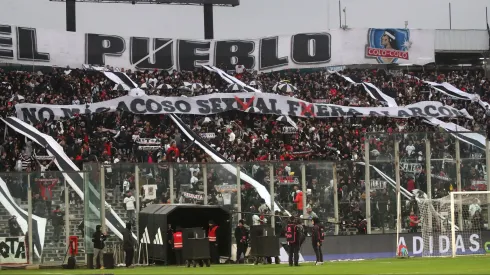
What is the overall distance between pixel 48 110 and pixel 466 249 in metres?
23.6

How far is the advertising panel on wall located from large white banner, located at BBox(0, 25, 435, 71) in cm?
2888

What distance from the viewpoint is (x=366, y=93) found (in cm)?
6612

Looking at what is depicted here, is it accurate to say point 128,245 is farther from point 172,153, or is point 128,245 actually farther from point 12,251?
point 172,153

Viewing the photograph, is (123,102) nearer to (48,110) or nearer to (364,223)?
(48,110)

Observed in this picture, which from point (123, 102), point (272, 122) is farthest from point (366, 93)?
point (123, 102)

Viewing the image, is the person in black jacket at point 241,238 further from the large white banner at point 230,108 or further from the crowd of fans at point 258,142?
the large white banner at point 230,108

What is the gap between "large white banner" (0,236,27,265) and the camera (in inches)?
1489

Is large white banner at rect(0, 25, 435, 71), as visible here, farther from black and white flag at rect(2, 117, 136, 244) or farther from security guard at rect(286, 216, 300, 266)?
security guard at rect(286, 216, 300, 266)

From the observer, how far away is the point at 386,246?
1682 inches

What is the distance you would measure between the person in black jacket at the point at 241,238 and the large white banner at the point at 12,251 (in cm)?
761

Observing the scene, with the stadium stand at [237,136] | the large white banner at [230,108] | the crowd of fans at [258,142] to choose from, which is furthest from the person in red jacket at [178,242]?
the large white banner at [230,108]

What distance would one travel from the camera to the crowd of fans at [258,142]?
4112 centimetres

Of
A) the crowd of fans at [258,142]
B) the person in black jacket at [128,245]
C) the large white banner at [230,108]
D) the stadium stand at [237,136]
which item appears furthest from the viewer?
the large white banner at [230,108]

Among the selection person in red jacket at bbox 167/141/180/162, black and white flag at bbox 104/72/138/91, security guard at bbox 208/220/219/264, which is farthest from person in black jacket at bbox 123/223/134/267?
black and white flag at bbox 104/72/138/91
